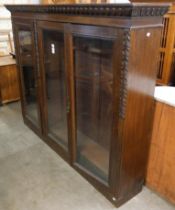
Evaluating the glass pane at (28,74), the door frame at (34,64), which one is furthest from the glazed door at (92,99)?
the glass pane at (28,74)

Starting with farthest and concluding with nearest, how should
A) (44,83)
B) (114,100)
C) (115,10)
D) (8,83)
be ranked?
1. (8,83)
2. (44,83)
3. (114,100)
4. (115,10)

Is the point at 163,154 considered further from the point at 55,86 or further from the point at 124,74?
the point at 55,86

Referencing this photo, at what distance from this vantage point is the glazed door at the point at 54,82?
1.85 m

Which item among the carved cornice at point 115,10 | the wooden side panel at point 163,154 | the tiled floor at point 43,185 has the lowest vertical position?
the tiled floor at point 43,185

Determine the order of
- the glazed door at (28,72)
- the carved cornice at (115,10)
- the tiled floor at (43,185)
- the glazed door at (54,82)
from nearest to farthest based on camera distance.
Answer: the carved cornice at (115,10) < the tiled floor at (43,185) < the glazed door at (54,82) < the glazed door at (28,72)

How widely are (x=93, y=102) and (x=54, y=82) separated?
1.74 ft

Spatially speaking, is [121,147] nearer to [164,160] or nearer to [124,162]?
[124,162]

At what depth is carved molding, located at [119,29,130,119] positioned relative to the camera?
3.83 ft

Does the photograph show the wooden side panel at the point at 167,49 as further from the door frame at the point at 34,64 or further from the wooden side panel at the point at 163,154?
the door frame at the point at 34,64

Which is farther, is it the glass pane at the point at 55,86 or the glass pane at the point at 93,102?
the glass pane at the point at 55,86

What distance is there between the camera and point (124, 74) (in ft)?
4.08

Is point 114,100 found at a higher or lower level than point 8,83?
higher

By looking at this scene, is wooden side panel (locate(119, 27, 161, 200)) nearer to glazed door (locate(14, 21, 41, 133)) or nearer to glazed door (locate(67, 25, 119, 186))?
glazed door (locate(67, 25, 119, 186))

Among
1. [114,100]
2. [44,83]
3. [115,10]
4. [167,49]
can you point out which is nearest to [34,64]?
[44,83]
